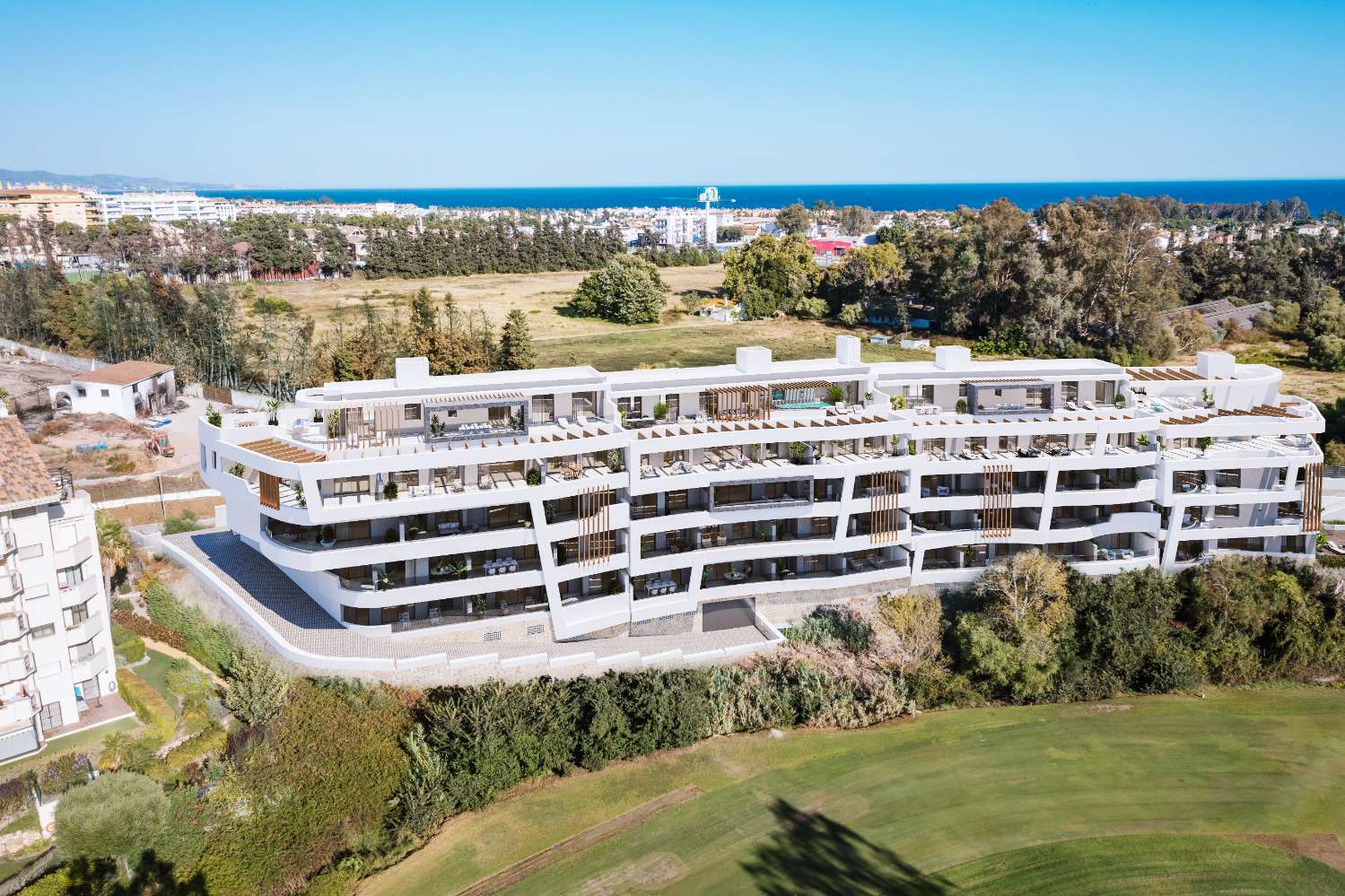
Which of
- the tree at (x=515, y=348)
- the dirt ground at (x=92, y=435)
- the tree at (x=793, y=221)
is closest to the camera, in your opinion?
the dirt ground at (x=92, y=435)

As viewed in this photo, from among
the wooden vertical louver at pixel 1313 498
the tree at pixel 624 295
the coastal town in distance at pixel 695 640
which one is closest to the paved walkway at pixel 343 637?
the coastal town in distance at pixel 695 640

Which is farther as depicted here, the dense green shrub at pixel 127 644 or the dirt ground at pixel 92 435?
the dirt ground at pixel 92 435

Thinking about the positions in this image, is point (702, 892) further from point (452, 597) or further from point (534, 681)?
point (452, 597)

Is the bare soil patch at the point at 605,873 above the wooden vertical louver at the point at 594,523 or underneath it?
underneath

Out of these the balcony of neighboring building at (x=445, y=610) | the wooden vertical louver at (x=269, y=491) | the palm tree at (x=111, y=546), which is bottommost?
the balcony of neighboring building at (x=445, y=610)

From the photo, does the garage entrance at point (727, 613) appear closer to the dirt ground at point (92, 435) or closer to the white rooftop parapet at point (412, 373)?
the white rooftop parapet at point (412, 373)

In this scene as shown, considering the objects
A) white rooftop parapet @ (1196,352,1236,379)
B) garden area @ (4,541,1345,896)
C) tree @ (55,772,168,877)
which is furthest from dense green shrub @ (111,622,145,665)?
white rooftop parapet @ (1196,352,1236,379)

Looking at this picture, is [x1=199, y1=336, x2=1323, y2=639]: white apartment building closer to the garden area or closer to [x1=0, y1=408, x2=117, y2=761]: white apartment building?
the garden area
